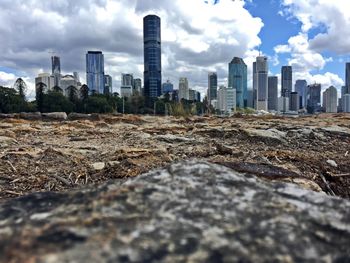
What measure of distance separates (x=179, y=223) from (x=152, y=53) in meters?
147

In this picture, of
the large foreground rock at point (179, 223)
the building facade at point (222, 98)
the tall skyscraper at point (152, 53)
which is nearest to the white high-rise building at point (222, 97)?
the building facade at point (222, 98)

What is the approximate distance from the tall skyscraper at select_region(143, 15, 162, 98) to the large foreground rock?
136 m

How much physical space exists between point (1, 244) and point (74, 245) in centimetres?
28

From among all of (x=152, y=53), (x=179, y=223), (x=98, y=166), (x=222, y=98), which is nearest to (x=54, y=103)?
(x=98, y=166)

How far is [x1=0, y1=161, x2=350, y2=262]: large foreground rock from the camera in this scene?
140cm

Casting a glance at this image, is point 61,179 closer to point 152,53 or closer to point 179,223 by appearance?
point 179,223

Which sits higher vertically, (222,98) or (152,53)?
(152,53)

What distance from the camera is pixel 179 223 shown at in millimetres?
1579

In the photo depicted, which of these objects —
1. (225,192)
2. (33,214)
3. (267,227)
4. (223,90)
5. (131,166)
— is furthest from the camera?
(223,90)

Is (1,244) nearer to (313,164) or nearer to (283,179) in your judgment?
(283,179)

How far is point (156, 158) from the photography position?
5414mm

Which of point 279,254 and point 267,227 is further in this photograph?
point 267,227

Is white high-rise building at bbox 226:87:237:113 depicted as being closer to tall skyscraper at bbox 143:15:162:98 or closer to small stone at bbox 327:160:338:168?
tall skyscraper at bbox 143:15:162:98

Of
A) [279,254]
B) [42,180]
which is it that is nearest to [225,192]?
[279,254]
